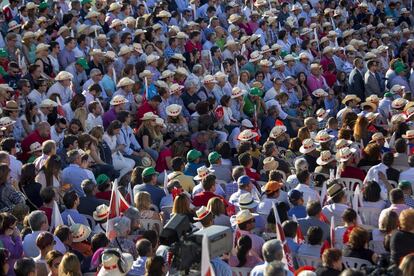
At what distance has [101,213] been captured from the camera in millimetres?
13039

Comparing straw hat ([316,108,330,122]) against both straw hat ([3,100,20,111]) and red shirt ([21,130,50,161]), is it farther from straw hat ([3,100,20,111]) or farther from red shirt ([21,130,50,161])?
straw hat ([3,100,20,111])

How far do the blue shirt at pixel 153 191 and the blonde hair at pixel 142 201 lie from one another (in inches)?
42.5

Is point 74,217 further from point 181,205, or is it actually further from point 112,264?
point 112,264

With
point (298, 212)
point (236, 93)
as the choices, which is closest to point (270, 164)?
point (298, 212)

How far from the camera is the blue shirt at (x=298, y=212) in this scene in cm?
1309

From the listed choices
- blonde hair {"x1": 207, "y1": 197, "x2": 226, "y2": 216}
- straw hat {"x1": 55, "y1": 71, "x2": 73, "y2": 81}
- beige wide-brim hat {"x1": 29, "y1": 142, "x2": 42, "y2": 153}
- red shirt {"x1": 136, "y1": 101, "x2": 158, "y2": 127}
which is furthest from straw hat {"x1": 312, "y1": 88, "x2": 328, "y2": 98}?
blonde hair {"x1": 207, "y1": 197, "x2": 226, "y2": 216}

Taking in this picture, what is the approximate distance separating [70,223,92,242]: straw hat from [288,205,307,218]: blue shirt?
2.41m

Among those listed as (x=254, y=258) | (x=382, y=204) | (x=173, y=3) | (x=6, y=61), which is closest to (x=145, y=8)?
(x=173, y=3)

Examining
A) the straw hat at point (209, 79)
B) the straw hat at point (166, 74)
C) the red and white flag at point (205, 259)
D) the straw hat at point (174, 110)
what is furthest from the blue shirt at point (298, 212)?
the straw hat at point (209, 79)

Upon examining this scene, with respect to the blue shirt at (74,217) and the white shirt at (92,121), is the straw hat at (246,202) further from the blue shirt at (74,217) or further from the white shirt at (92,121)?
the white shirt at (92,121)

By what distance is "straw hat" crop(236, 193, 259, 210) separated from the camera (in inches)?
528

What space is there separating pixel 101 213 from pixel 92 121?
15.8ft

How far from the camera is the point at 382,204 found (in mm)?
13406

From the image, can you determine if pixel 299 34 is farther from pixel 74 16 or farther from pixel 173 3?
pixel 74 16
